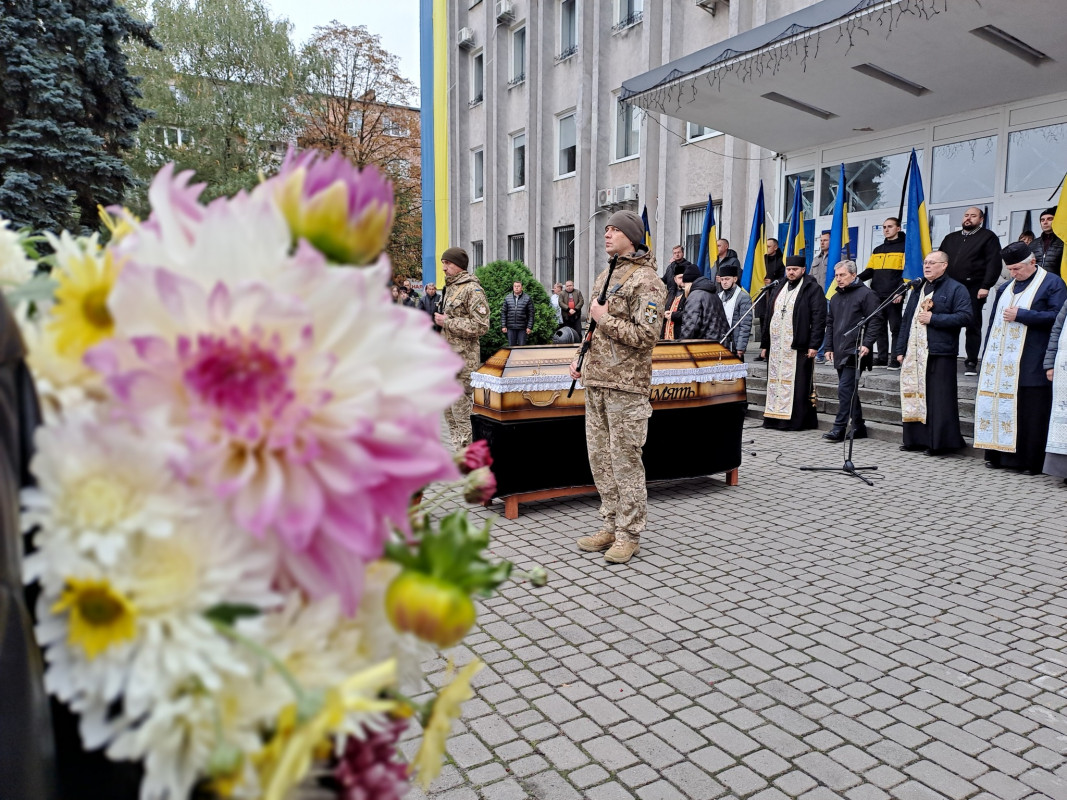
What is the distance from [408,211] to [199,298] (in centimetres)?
3369

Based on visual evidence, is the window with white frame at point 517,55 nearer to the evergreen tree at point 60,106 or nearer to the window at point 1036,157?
the evergreen tree at point 60,106

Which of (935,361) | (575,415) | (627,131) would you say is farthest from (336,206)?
(627,131)

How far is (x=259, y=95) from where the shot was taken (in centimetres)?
2725

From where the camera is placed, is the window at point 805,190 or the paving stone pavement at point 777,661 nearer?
the paving stone pavement at point 777,661

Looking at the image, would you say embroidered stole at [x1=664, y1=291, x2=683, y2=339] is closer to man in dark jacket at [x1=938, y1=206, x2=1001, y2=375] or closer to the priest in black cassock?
man in dark jacket at [x1=938, y1=206, x2=1001, y2=375]

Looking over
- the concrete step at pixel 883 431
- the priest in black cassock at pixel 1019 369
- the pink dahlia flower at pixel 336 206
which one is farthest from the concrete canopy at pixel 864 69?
the pink dahlia flower at pixel 336 206

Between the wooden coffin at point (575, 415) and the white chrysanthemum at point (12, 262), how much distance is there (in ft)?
17.0

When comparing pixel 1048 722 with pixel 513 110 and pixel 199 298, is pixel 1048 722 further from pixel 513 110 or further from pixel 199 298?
pixel 513 110

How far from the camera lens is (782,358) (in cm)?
1021

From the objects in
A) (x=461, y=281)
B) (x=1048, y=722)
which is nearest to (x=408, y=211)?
(x=461, y=281)

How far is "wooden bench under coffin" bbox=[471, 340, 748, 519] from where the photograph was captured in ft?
19.9

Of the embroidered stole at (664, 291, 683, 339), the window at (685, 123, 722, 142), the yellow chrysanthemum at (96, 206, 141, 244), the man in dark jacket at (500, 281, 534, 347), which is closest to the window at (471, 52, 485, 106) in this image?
the window at (685, 123, 722, 142)

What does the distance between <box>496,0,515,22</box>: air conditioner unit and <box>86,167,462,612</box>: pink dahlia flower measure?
2528 cm

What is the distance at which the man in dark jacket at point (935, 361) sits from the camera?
8.52m
